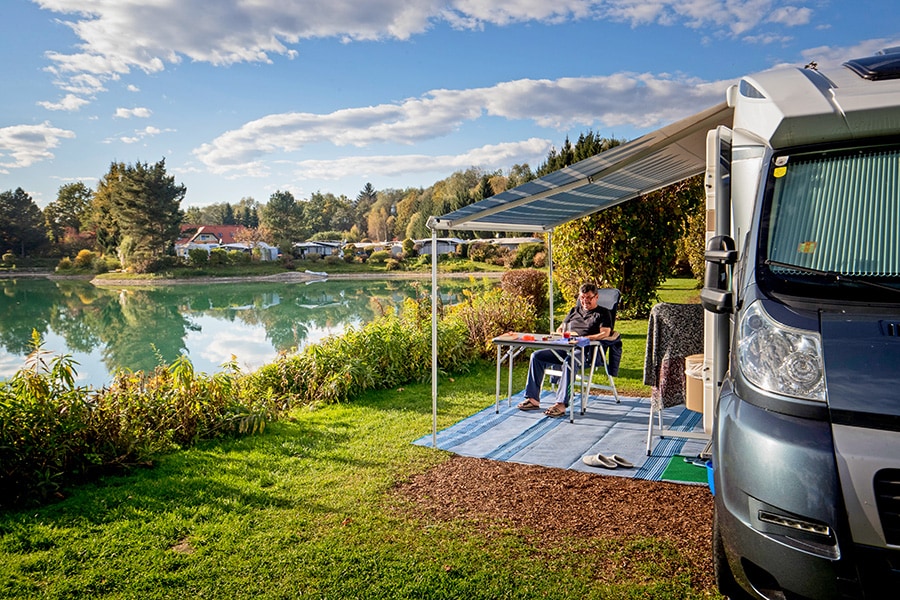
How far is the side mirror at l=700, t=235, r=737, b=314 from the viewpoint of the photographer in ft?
9.12

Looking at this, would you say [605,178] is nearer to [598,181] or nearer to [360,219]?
[598,181]

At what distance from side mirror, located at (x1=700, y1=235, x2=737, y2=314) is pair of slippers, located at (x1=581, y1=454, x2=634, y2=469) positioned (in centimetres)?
228

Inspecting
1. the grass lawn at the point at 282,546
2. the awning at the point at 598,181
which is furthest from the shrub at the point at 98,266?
the grass lawn at the point at 282,546

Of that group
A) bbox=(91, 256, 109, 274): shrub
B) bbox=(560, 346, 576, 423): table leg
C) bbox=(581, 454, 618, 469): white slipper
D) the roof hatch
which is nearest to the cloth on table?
bbox=(581, 454, 618, 469): white slipper

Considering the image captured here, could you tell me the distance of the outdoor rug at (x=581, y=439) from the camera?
494 cm

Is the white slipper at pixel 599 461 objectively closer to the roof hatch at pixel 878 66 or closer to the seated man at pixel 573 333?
the seated man at pixel 573 333

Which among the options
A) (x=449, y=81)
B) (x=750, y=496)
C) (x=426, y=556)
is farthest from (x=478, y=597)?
(x=449, y=81)

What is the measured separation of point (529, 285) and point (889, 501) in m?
11.5

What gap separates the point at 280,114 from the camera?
54812mm

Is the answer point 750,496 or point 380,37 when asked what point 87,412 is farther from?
point 380,37

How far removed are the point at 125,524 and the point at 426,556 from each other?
80.3 inches

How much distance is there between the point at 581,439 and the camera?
5.71m

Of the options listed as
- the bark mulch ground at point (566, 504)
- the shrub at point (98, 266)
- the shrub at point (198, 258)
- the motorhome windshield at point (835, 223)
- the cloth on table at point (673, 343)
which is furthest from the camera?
the shrub at point (98, 266)

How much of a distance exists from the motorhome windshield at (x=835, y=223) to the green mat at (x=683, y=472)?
96.6 inches
